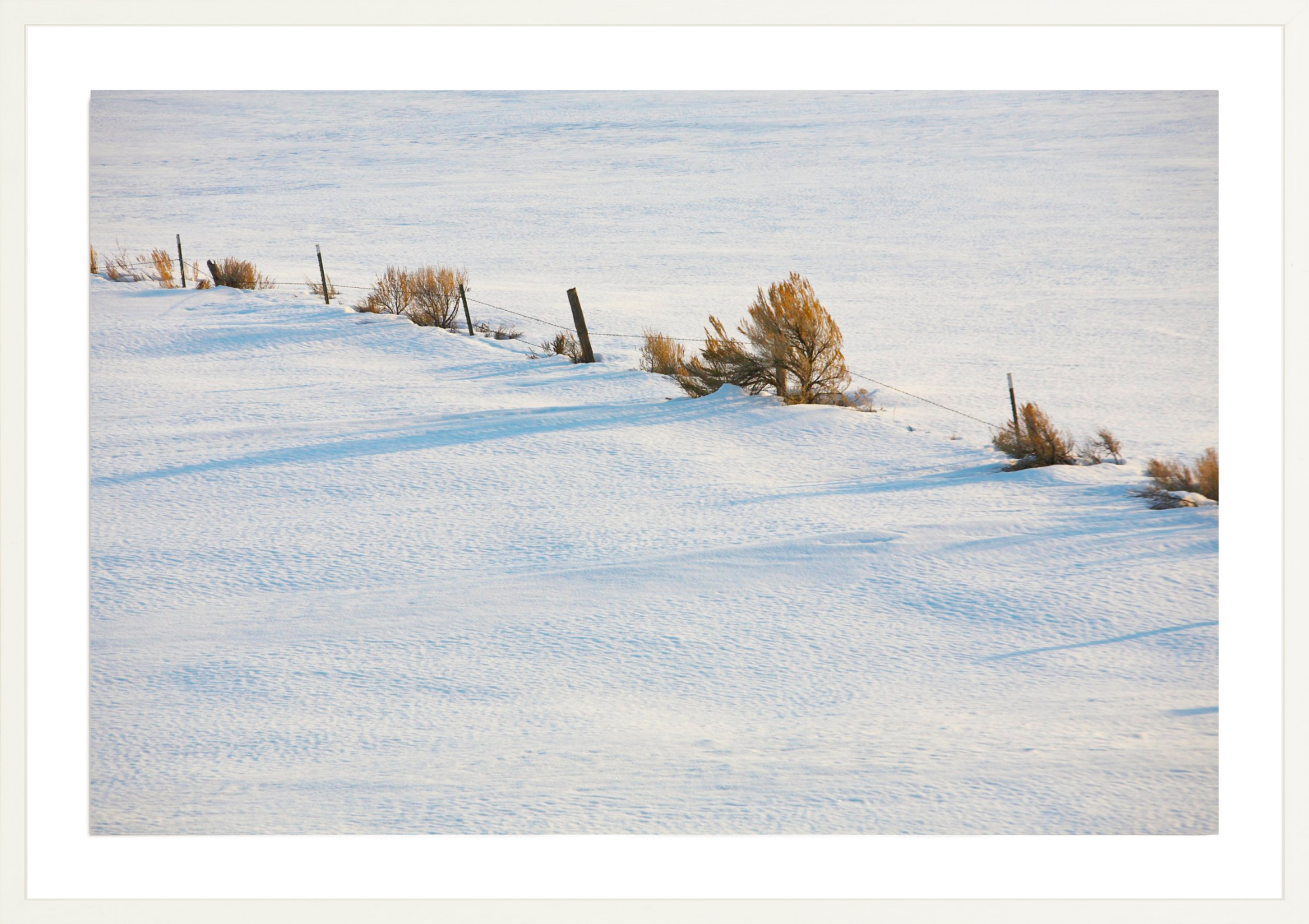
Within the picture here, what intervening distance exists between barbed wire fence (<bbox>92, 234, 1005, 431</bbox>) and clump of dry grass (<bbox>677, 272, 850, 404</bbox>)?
3.18 ft

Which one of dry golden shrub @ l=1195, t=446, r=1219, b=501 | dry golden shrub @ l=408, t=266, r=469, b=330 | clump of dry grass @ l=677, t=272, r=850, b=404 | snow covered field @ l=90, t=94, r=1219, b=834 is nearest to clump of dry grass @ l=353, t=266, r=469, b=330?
dry golden shrub @ l=408, t=266, r=469, b=330

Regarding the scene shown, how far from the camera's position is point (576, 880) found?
4180 millimetres

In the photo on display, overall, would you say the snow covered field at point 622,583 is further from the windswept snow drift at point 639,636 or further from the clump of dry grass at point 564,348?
the clump of dry grass at point 564,348

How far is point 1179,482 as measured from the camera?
6199 mm

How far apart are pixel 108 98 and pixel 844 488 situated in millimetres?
4443

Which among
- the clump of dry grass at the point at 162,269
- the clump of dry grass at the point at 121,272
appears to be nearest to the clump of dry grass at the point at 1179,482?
the clump of dry grass at the point at 162,269

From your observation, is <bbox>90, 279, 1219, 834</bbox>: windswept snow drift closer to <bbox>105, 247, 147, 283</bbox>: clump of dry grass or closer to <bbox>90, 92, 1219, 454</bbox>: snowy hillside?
<bbox>90, 92, 1219, 454</bbox>: snowy hillside

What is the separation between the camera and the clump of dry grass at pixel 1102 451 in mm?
7047

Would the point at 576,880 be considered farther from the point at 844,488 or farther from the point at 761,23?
the point at 761,23

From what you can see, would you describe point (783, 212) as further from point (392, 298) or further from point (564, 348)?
point (564, 348)

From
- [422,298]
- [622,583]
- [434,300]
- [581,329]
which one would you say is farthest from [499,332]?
[622,583]

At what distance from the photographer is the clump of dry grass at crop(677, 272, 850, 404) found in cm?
842

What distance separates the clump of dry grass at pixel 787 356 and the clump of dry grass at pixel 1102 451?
190 cm

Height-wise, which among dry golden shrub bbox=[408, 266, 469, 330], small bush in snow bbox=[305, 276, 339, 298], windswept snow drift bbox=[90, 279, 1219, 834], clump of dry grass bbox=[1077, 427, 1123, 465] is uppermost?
small bush in snow bbox=[305, 276, 339, 298]
